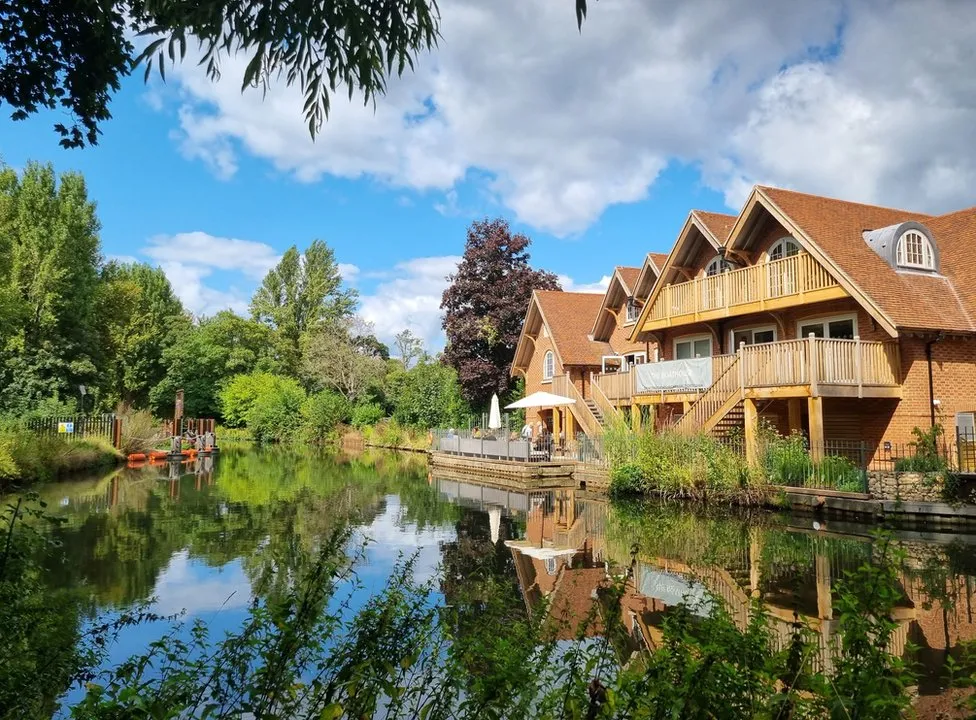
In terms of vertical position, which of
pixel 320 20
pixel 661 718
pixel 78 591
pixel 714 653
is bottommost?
pixel 78 591

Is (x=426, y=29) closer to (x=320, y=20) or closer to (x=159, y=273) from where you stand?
(x=320, y=20)

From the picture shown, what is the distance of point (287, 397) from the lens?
5681cm

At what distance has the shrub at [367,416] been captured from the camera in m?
52.4

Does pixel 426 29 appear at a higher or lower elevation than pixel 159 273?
lower

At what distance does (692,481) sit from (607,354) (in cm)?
1590

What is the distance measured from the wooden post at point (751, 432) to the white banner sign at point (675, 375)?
2380mm

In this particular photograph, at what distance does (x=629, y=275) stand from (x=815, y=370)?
608 inches

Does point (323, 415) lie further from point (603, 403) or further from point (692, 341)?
point (692, 341)

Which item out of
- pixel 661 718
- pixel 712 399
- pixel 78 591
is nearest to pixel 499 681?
pixel 661 718

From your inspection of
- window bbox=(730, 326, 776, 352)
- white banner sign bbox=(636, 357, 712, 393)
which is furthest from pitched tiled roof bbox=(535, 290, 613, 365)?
window bbox=(730, 326, 776, 352)

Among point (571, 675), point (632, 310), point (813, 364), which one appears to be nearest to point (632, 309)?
point (632, 310)

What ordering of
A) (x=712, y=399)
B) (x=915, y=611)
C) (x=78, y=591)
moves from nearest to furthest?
(x=915, y=611), (x=78, y=591), (x=712, y=399)

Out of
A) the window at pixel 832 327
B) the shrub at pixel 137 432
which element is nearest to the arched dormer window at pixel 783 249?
the window at pixel 832 327

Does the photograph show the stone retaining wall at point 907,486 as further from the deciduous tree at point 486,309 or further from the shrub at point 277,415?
the shrub at point 277,415
